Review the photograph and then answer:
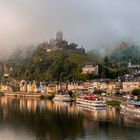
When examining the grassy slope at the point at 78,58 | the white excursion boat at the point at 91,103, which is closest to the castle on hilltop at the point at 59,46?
the grassy slope at the point at 78,58

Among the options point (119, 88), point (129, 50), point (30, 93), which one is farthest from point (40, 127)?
point (129, 50)

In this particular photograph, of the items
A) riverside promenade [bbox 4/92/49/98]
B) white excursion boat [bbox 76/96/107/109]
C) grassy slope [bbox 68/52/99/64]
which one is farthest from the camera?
grassy slope [bbox 68/52/99/64]

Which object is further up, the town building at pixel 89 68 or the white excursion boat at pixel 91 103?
the town building at pixel 89 68

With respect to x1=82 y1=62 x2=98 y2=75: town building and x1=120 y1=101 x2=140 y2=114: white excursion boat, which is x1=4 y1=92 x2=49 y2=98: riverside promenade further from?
x1=120 y1=101 x2=140 y2=114: white excursion boat

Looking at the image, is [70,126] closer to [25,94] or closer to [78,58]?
[25,94]

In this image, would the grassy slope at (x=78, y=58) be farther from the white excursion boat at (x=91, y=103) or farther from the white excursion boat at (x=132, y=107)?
the white excursion boat at (x=132, y=107)

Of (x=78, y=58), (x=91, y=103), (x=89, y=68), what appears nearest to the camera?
(x=91, y=103)

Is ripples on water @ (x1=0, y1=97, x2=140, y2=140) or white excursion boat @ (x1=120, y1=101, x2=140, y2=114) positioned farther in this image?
white excursion boat @ (x1=120, y1=101, x2=140, y2=114)

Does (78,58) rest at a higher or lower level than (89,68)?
higher

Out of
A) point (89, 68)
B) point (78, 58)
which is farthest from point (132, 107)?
point (78, 58)

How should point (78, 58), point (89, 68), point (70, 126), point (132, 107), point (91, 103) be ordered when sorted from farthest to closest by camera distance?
1. point (78, 58)
2. point (89, 68)
3. point (91, 103)
4. point (132, 107)
5. point (70, 126)

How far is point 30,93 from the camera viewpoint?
105625 mm

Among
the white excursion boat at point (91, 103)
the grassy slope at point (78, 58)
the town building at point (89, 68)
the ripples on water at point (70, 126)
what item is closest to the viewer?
the ripples on water at point (70, 126)

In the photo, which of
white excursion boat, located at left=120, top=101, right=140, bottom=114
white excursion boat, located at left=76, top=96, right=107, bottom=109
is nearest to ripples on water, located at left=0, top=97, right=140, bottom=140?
white excursion boat, located at left=120, top=101, right=140, bottom=114
